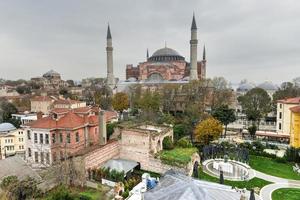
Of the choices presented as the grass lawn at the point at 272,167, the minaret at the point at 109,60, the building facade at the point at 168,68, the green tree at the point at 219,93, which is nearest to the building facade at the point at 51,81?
the minaret at the point at 109,60

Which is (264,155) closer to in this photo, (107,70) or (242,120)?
(242,120)

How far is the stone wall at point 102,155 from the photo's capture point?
1875 cm

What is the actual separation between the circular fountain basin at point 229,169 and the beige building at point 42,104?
110 feet

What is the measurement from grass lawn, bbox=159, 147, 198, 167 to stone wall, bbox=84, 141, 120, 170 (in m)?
3.99

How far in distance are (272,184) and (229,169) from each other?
339 centimetres

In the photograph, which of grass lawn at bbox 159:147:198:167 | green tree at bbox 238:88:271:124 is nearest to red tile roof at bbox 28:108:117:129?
grass lawn at bbox 159:147:198:167

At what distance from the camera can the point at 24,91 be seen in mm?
70500

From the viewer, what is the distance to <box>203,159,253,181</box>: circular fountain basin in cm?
2003

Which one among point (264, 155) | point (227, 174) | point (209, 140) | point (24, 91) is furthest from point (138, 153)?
point (24, 91)

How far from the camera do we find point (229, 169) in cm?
2105

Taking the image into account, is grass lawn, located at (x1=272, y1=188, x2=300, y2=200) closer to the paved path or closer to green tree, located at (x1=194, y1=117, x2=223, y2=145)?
the paved path

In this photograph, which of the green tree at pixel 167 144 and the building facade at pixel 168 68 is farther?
the building facade at pixel 168 68

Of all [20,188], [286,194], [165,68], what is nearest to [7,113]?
[20,188]

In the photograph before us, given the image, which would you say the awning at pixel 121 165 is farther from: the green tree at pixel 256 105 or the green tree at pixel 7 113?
the green tree at pixel 256 105
